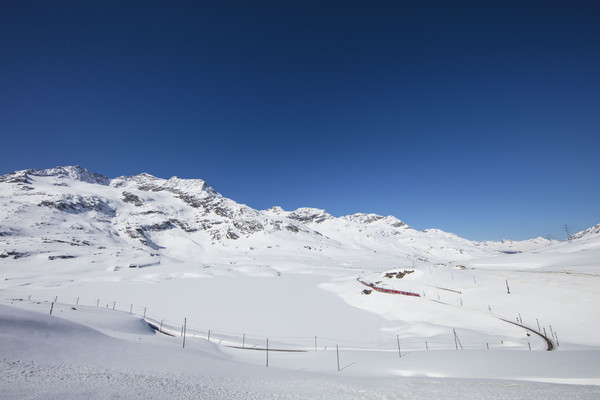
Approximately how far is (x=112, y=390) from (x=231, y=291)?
61592 mm

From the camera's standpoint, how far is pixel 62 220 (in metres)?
153

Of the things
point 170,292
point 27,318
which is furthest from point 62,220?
point 27,318

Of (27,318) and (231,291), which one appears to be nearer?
(27,318)

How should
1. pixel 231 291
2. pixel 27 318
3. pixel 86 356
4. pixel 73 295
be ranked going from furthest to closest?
pixel 231 291, pixel 73 295, pixel 27 318, pixel 86 356

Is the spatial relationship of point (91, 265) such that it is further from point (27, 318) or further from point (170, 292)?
point (27, 318)

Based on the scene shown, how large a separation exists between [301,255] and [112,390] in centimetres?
15754

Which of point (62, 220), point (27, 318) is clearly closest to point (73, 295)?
point (27, 318)

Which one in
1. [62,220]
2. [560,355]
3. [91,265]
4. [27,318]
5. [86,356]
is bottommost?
[560,355]

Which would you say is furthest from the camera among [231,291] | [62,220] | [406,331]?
[62,220]

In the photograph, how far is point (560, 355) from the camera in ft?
48.9

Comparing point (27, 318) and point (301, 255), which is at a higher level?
point (301, 255)

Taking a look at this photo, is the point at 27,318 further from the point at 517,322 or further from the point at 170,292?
the point at 170,292

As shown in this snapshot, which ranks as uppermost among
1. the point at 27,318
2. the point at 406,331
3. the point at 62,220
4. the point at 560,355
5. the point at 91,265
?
the point at 62,220

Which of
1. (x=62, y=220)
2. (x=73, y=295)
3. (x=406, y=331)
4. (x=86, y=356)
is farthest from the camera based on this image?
(x=62, y=220)
